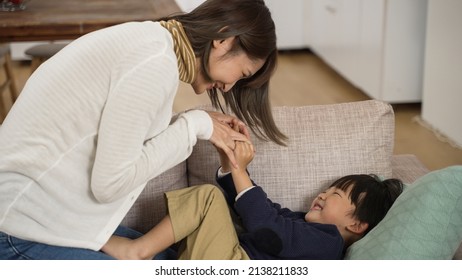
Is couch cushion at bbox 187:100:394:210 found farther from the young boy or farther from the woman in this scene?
the woman

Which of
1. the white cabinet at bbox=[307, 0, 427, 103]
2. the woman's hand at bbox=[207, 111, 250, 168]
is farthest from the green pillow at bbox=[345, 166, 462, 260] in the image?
the white cabinet at bbox=[307, 0, 427, 103]

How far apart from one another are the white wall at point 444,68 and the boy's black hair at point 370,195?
1675mm

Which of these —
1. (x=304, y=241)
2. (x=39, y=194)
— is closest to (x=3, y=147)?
(x=39, y=194)

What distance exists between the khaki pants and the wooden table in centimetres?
134

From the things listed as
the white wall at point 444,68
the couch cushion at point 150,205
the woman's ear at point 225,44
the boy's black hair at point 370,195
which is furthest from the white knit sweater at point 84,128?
the white wall at point 444,68

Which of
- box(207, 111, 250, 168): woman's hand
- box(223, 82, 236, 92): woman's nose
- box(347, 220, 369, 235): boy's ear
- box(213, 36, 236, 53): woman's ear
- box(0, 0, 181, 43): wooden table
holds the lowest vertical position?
box(347, 220, 369, 235): boy's ear

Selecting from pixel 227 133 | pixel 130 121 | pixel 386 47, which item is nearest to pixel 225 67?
pixel 227 133

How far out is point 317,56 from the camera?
521 cm

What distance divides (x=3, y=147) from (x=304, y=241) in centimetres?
65

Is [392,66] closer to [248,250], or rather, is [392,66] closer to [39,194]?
[248,250]

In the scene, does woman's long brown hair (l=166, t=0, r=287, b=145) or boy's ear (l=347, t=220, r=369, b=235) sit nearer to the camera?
woman's long brown hair (l=166, t=0, r=287, b=145)

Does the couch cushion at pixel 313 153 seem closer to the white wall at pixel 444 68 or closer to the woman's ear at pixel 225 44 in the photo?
the woman's ear at pixel 225 44

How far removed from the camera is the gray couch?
1771mm

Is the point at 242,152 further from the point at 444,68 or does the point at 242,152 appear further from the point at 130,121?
the point at 444,68
